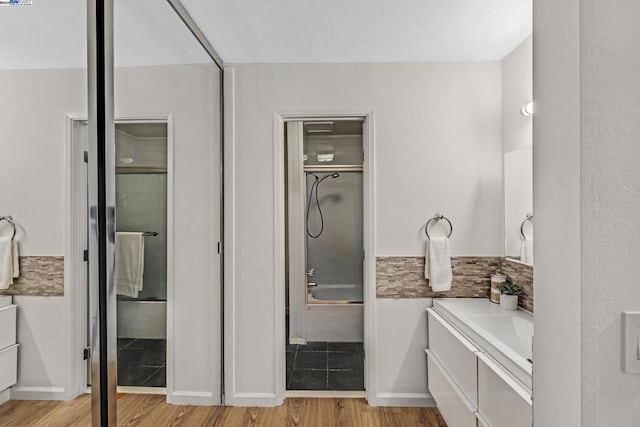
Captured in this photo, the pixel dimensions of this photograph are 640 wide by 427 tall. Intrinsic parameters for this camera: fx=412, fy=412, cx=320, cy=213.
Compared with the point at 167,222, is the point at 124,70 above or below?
above

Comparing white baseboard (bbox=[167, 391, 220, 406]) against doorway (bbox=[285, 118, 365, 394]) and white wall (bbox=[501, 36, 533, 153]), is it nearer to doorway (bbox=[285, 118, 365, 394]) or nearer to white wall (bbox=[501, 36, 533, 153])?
doorway (bbox=[285, 118, 365, 394])

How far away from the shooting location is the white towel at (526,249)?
2.58 meters

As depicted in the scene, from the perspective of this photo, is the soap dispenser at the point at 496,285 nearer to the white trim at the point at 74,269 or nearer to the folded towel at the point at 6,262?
the white trim at the point at 74,269

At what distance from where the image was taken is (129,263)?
158cm

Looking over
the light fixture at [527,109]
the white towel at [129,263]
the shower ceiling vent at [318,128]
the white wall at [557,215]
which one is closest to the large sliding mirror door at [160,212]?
the white towel at [129,263]

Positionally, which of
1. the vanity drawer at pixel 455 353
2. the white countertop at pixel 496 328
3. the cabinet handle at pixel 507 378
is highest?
the white countertop at pixel 496 328

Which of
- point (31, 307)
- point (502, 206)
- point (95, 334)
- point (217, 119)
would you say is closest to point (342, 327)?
point (502, 206)

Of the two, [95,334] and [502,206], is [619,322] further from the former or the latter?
[502,206]

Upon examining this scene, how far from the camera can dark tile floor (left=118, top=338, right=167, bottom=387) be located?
5.01 ft

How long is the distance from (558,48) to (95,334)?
4.97 feet

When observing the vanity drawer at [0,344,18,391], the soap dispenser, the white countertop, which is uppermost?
the vanity drawer at [0,344,18,391]

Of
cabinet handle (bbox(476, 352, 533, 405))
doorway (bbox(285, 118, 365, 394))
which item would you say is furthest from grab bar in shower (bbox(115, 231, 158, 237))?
doorway (bbox(285, 118, 365, 394))

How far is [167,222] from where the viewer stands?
1.94 m

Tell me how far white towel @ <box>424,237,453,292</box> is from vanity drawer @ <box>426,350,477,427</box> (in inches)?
18.3
